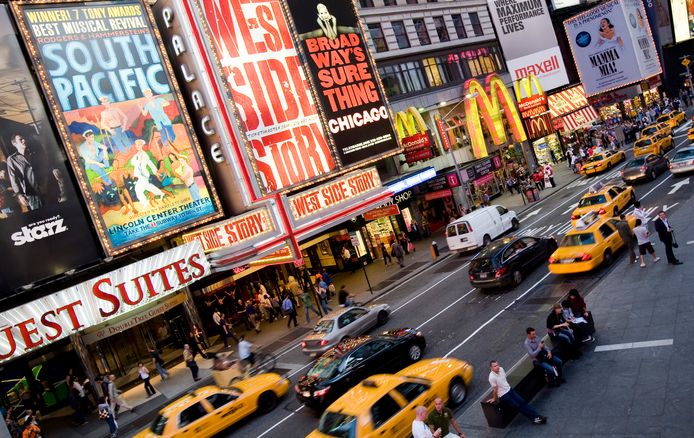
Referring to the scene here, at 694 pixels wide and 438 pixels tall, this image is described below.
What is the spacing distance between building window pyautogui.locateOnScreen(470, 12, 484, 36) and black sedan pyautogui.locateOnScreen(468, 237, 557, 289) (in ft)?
109

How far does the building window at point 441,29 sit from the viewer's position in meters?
44.9

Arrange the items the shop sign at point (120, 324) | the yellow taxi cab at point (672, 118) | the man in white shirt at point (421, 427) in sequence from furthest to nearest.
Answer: the yellow taxi cab at point (672, 118), the shop sign at point (120, 324), the man in white shirt at point (421, 427)

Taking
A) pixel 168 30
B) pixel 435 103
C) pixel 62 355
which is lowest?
pixel 62 355

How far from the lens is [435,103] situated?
4278cm

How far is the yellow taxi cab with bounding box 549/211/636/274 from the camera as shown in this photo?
700 inches

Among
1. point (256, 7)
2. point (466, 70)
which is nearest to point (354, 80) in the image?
point (256, 7)

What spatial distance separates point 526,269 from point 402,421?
11273mm

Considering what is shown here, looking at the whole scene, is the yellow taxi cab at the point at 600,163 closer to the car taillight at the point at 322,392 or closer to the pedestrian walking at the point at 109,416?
the car taillight at the point at 322,392

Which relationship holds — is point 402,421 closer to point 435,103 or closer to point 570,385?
point 570,385

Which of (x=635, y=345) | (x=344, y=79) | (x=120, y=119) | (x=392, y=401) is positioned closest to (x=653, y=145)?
(x=344, y=79)

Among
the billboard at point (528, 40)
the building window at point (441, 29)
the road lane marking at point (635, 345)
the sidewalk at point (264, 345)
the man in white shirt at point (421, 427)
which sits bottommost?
the sidewalk at point (264, 345)

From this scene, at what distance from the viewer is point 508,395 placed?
10281 millimetres

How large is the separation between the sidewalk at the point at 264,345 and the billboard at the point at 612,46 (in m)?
16.2

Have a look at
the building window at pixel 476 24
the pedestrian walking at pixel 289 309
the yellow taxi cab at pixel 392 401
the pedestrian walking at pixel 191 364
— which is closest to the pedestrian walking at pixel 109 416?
the pedestrian walking at pixel 191 364
